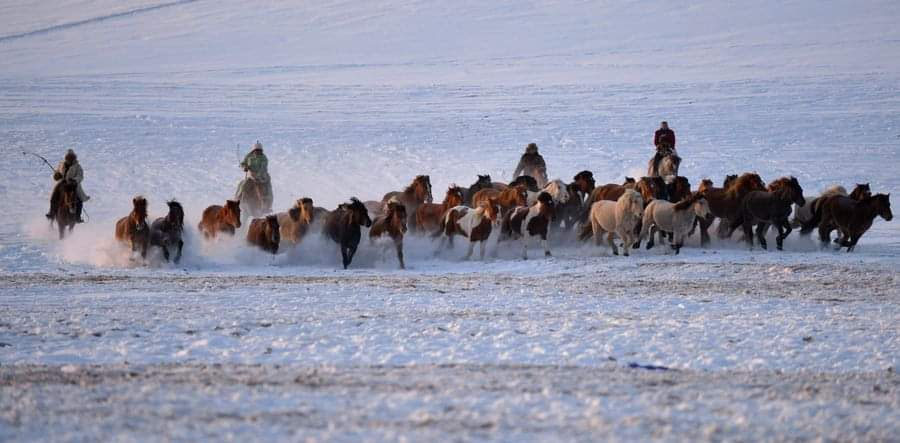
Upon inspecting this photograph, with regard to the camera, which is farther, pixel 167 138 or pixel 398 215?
pixel 167 138

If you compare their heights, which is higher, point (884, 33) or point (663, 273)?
point (884, 33)

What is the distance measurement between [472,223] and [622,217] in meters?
2.24

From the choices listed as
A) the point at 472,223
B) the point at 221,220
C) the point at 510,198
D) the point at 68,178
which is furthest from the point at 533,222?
the point at 68,178

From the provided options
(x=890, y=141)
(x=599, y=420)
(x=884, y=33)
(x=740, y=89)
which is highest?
(x=884, y=33)

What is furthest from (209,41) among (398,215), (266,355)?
(266,355)

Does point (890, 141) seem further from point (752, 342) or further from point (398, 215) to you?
point (752, 342)

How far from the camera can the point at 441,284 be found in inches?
589

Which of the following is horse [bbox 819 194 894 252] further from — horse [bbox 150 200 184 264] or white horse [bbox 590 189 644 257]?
horse [bbox 150 200 184 264]

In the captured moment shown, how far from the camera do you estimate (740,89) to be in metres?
44.9

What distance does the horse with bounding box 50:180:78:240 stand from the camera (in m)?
21.2

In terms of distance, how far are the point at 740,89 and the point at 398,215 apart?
29611 mm

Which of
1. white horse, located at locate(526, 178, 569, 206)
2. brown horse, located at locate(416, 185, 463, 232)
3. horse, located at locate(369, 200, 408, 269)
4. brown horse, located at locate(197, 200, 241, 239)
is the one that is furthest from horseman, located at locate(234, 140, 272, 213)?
white horse, located at locate(526, 178, 569, 206)

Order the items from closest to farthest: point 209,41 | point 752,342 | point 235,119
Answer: point 752,342, point 235,119, point 209,41

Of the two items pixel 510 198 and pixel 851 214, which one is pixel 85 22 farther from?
pixel 851 214
